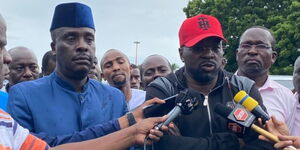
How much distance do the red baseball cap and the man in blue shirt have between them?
678mm

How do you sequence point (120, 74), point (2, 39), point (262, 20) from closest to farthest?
point (2, 39), point (120, 74), point (262, 20)

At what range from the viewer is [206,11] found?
2419 cm

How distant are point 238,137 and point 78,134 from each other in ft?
3.42

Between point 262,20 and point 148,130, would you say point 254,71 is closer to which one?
point 148,130

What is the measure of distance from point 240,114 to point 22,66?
10.1ft

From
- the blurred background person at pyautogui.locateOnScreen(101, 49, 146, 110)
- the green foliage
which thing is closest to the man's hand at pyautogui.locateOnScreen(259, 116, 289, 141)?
the blurred background person at pyautogui.locateOnScreen(101, 49, 146, 110)

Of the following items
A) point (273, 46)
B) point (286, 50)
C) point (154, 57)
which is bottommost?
point (286, 50)

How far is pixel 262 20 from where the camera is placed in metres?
22.2

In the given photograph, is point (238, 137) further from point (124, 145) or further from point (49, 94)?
point (49, 94)

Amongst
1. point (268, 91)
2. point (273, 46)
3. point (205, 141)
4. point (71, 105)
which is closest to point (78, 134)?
point (71, 105)

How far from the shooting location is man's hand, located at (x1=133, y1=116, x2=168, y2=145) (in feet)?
8.25

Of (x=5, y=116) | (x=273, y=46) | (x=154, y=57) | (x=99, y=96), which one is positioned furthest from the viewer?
(x=154, y=57)

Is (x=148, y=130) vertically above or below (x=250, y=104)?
below

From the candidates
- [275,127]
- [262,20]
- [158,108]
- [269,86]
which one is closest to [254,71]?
[269,86]
